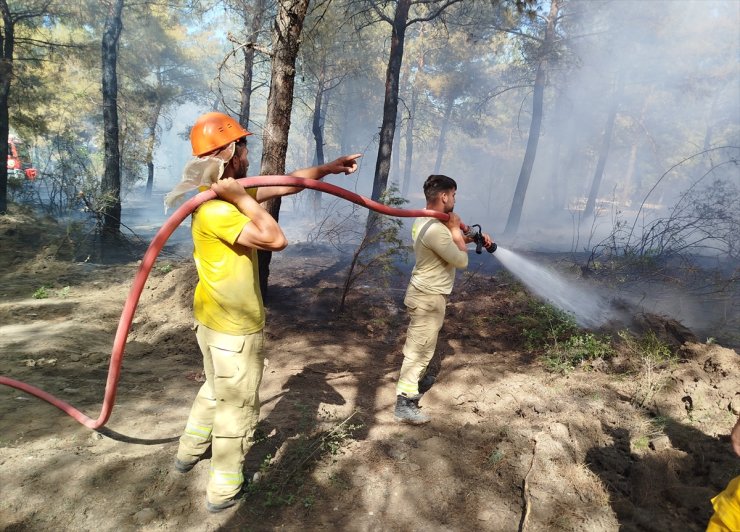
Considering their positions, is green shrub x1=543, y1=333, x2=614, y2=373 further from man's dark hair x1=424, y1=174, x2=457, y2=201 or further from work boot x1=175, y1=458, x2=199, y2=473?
work boot x1=175, y1=458, x2=199, y2=473

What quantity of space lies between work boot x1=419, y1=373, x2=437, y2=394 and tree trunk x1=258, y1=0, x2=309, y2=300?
3.10 m

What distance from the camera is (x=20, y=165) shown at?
52.2ft

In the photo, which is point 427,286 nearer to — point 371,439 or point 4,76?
point 371,439

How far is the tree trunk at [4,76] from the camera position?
36.4 ft

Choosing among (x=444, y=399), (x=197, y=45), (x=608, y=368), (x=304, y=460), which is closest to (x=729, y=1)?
(x=608, y=368)

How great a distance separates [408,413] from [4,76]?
47.4 feet

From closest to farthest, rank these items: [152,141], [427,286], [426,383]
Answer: [427,286] → [426,383] → [152,141]

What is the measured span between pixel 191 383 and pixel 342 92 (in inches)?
1273

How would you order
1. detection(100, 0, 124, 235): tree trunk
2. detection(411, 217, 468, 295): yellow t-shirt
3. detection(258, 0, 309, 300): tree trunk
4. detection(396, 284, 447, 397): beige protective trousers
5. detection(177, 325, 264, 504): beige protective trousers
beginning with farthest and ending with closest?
detection(100, 0, 124, 235): tree trunk, detection(258, 0, 309, 300): tree trunk, detection(396, 284, 447, 397): beige protective trousers, detection(411, 217, 468, 295): yellow t-shirt, detection(177, 325, 264, 504): beige protective trousers

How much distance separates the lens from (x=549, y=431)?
10.8ft

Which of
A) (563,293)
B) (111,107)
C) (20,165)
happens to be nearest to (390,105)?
(563,293)

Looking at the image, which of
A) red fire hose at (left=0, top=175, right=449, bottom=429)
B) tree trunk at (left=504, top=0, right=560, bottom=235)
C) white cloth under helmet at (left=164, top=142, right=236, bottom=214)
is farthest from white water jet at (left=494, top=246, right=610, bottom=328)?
tree trunk at (left=504, top=0, right=560, bottom=235)

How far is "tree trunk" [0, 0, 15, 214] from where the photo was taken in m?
11.1

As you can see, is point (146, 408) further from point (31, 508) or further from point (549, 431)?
point (549, 431)
